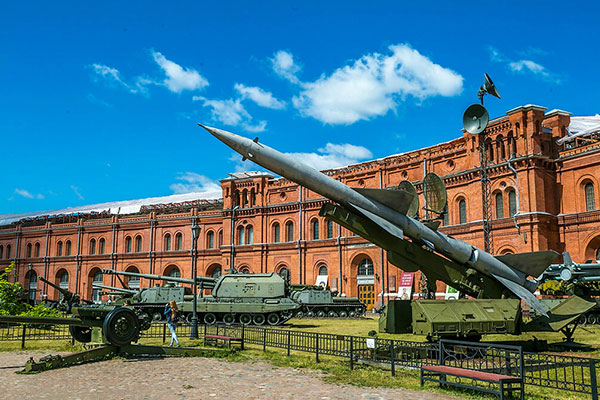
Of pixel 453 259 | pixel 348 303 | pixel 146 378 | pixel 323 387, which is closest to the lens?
pixel 323 387

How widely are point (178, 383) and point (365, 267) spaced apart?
1238 inches

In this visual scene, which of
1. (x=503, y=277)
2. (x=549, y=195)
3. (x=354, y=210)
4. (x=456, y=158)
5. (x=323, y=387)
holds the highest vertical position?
(x=456, y=158)

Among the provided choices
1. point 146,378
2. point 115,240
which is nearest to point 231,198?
point 115,240

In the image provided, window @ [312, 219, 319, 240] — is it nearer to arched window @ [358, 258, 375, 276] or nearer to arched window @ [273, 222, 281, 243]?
arched window @ [273, 222, 281, 243]

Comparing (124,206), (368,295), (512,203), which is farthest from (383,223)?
(124,206)

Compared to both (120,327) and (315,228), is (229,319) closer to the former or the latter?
(120,327)

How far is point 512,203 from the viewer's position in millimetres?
31641

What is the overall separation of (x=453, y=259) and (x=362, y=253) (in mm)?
25032

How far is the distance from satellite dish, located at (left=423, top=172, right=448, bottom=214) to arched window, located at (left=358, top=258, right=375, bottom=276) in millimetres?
24248

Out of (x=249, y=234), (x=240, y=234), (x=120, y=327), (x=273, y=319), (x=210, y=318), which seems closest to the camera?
(x=120, y=327)

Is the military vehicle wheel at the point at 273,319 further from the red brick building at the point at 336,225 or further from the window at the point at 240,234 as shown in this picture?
the window at the point at 240,234

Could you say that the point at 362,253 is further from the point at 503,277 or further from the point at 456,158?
the point at 503,277

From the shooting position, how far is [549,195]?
30.9 meters

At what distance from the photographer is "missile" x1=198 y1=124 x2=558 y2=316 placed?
1363 centimetres
